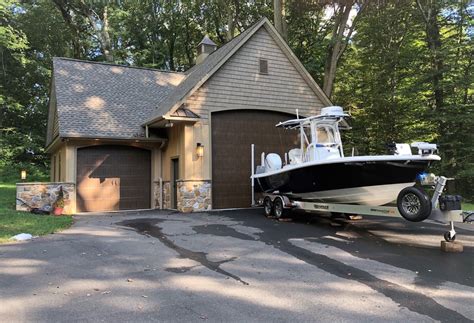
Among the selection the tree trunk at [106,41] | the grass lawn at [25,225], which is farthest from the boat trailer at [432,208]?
the tree trunk at [106,41]

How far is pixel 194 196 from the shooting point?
14.6m

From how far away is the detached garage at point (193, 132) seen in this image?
584 inches

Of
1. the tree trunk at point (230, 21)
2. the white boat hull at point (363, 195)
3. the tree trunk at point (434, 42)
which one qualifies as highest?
the tree trunk at point (230, 21)

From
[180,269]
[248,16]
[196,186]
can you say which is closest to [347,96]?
[248,16]

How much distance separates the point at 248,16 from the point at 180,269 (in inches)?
974

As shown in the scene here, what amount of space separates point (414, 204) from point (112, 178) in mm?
11528

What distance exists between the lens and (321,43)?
2527 cm

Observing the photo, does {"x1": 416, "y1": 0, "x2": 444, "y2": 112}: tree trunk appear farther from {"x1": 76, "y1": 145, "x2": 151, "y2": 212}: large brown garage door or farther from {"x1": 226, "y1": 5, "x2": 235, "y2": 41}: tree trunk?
{"x1": 76, "y1": 145, "x2": 151, "y2": 212}: large brown garage door

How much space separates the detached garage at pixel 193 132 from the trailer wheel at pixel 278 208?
3.50 meters

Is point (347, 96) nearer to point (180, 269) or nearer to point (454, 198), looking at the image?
point (454, 198)

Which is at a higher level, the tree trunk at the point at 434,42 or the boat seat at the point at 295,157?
the tree trunk at the point at 434,42

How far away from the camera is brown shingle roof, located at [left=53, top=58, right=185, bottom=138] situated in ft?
51.1

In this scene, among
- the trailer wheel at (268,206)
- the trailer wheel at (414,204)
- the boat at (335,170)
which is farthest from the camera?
the trailer wheel at (268,206)

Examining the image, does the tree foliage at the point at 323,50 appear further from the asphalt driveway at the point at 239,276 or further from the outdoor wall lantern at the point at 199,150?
the asphalt driveway at the point at 239,276
